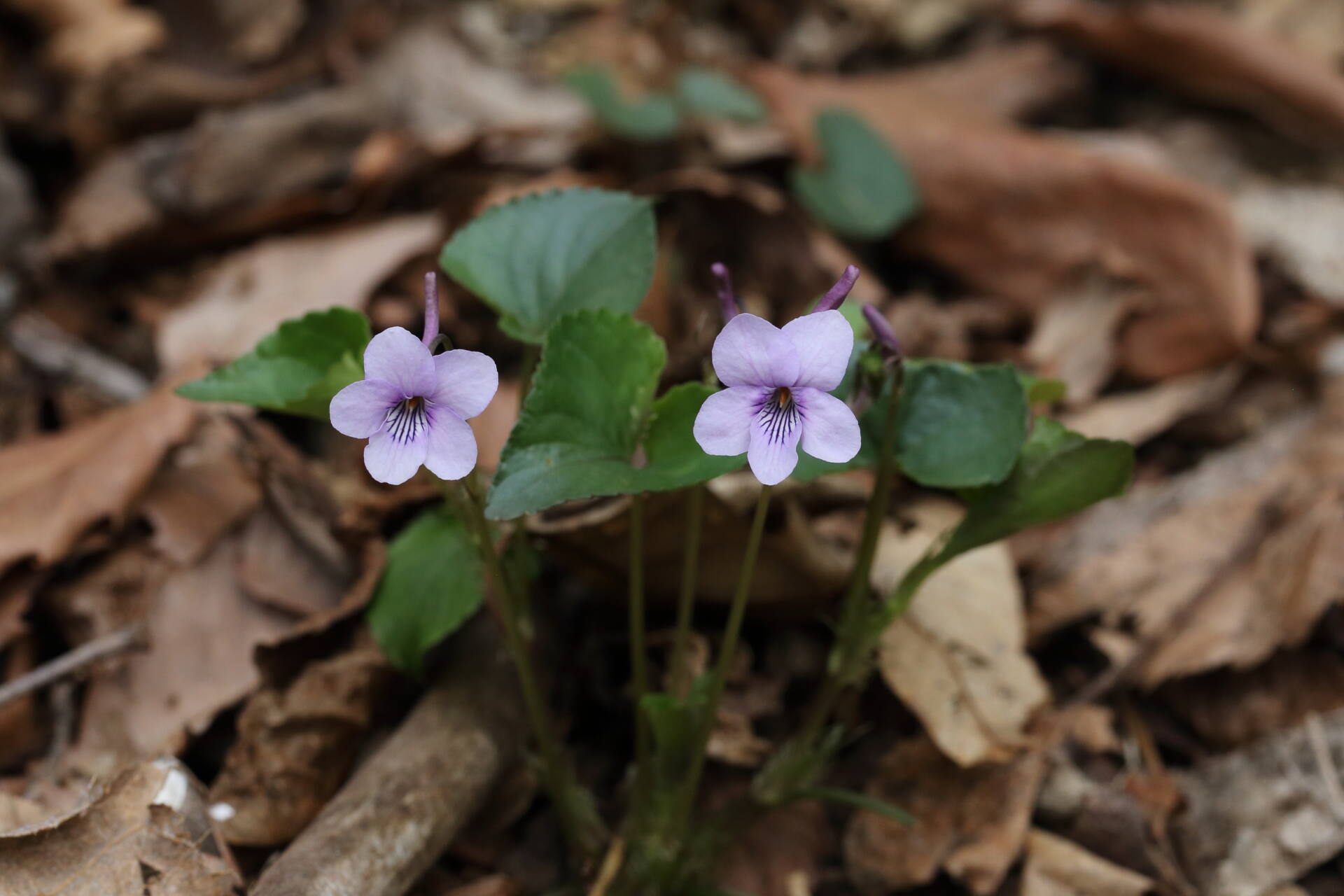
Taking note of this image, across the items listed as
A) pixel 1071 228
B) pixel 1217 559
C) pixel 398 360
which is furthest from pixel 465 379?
pixel 1071 228

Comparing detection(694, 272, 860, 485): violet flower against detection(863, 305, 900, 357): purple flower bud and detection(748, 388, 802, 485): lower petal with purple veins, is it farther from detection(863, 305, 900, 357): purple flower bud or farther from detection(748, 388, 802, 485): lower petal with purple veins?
detection(863, 305, 900, 357): purple flower bud

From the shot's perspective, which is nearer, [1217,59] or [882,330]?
[882,330]

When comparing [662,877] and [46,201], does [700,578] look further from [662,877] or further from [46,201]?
[46,201]

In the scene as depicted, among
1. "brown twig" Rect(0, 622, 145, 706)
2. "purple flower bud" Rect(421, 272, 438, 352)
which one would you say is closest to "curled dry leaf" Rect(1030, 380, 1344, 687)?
"purple flower bud" Rect(421, 272, 438, 352)

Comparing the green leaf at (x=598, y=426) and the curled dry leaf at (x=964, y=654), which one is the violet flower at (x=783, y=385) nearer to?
the green leaf at (x=598, y=426)

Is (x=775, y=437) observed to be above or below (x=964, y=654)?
above

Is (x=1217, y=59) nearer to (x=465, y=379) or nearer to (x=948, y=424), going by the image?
(x=948, y=424)

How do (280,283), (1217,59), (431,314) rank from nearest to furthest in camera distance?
(431,314) → (280,283) → (1217,59)
